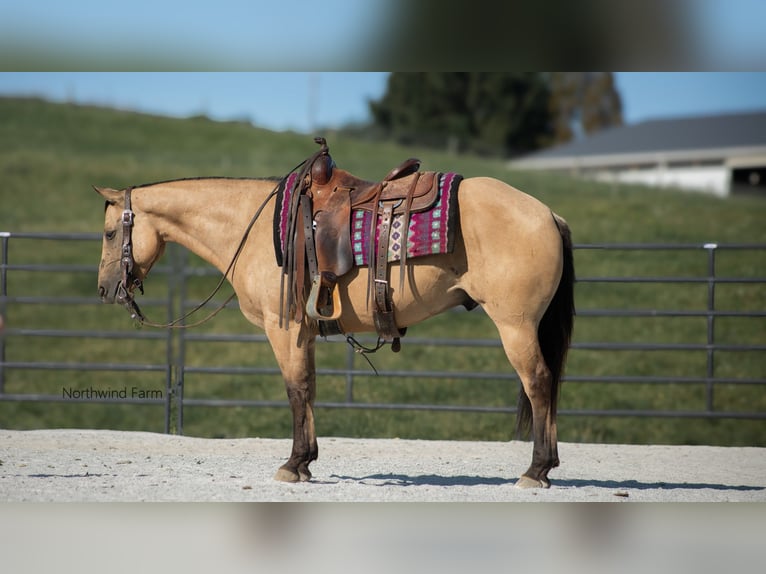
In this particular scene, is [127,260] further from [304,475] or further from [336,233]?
[304,475]

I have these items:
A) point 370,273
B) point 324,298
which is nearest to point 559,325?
point 370,273

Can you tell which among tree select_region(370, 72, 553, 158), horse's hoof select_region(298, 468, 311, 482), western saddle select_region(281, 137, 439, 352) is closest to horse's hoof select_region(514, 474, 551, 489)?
western saddle select_region(281, 137, 439, 352)

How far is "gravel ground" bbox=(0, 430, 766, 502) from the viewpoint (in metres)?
4.39

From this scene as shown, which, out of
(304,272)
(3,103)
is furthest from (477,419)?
(3,103)

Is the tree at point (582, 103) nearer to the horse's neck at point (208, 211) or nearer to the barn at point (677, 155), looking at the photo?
the barn at point (677, 155)

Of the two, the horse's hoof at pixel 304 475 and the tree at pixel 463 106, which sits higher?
the tree at pixel 463 106

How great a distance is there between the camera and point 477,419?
9266 millimetres

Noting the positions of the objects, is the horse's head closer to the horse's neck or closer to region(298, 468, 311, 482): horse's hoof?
the horse's neck

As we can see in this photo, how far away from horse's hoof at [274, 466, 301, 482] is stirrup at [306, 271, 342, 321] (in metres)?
0.84

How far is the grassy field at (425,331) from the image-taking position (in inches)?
379

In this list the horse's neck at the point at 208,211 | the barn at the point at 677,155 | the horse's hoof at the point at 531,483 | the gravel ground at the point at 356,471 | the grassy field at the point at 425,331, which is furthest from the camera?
the barn at the point at 677,155

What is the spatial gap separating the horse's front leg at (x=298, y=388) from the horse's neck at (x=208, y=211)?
62cm

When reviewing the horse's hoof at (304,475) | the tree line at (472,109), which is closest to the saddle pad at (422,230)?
the horse's hoof at (304,475)

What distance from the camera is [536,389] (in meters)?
4.45
